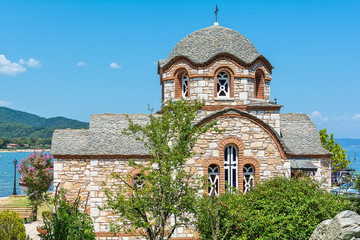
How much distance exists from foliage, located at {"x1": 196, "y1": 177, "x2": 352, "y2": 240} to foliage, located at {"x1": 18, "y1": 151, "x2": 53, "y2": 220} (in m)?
Result: 11.9

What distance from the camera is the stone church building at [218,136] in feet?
51.5

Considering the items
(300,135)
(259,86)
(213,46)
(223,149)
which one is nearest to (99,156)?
(223,149)

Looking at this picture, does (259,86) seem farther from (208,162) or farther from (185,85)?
(208,162)

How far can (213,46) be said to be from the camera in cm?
1783

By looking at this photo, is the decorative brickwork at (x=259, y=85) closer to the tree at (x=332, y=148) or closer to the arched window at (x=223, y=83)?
the arched window at (x=223, y=83)

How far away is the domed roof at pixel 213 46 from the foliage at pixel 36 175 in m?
8.85

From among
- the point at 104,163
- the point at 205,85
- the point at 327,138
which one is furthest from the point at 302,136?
the point at 327,138

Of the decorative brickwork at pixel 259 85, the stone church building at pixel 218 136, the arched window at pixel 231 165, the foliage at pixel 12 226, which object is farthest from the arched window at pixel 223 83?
the foliage at pixel 12 226

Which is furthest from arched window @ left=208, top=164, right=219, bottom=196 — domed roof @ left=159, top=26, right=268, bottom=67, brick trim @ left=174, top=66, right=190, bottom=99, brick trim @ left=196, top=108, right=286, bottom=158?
domed roof @ left=159, top=26, right=268, bottom=67

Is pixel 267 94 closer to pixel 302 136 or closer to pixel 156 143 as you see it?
pixel 302 136

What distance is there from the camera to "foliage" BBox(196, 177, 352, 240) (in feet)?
36.8

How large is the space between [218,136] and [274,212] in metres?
4.90

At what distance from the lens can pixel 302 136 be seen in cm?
1873

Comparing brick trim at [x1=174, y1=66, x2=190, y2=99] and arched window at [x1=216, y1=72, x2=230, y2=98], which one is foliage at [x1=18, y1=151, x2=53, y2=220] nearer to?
brick trim at [x1=174, y1=66, x2=190, y2=99]
